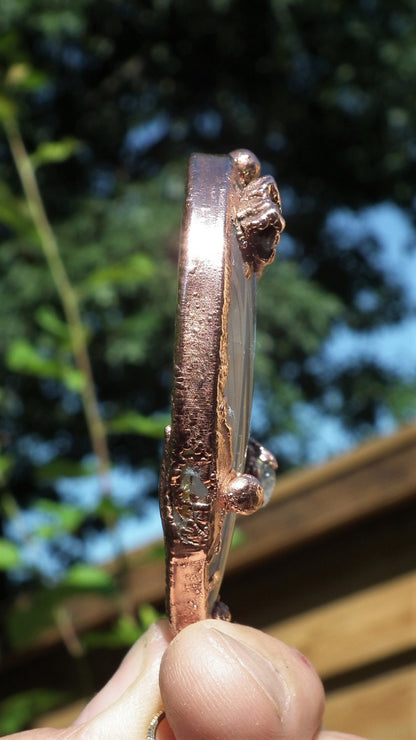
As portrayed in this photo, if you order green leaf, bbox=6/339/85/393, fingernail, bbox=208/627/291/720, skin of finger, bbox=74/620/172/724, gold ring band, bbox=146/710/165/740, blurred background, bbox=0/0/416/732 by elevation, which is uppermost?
blurred background, bbox=0/0/416/732

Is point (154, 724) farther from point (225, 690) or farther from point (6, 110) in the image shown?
point (6, 110)

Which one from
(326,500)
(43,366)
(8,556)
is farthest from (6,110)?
(326,500)

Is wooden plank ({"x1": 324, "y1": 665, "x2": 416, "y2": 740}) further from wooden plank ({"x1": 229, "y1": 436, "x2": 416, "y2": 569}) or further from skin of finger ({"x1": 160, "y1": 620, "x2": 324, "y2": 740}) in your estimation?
skin of finger ({"x1": 160, "y1": 620, "x2": 324, "y2": 740})

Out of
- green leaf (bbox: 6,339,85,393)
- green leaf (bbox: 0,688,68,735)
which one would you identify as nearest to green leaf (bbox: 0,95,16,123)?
green leaf (bbox: 6,339,85,393)

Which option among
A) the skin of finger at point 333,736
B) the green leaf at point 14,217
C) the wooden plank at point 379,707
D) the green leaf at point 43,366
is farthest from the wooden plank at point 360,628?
the skin of finger at point 333,736

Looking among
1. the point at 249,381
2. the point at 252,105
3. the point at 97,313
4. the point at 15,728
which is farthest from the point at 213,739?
the point at 252,105

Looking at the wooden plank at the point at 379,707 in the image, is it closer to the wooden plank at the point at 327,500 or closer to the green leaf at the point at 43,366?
the wooden plank at the point at 327,500
